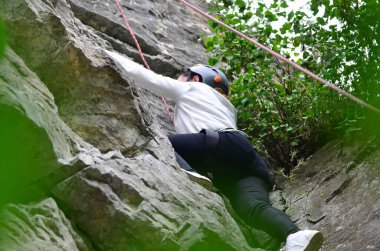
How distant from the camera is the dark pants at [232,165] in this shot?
4461 millimetres

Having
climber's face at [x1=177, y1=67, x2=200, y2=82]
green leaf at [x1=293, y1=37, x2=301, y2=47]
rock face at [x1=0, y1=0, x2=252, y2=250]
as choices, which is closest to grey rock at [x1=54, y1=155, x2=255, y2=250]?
rock face at [x1=0, y1=0, x2=252, y2=250]

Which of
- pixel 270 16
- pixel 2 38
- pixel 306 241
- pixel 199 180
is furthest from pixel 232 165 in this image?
pixel 2 38

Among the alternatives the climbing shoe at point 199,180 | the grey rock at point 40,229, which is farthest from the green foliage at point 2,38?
the climbing shoe at point 199,180

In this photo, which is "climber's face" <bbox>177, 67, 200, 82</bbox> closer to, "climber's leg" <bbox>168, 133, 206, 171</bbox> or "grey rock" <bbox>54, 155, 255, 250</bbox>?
"climber's leg" <bbox>168, 133, 206, 171</bbox>

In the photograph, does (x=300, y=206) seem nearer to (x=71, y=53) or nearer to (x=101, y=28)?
(x=71, y=53)

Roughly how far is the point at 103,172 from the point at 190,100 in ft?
7.69

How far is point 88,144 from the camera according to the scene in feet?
11.0

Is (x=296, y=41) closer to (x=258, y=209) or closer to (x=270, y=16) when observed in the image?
(x=270, y=16)

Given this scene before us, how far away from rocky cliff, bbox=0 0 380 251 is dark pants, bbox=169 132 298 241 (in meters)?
0.21

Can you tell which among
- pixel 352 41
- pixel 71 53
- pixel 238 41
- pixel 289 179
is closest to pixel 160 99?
pixel 238 41

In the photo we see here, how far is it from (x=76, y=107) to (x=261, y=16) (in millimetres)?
3605

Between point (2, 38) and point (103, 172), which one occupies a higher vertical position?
point (2, 38)

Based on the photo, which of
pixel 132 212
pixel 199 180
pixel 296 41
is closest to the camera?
pixel 132 212

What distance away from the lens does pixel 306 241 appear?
3.55 m
